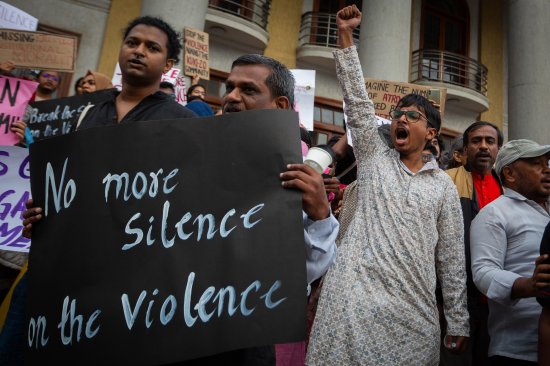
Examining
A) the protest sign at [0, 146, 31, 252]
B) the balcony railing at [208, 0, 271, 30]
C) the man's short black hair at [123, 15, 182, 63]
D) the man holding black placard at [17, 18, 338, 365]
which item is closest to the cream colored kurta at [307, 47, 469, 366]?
the man holding black placard at [17, 18, 338, 365]

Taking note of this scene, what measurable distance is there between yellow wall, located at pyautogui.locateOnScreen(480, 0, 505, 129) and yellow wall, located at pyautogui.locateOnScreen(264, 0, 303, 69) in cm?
552

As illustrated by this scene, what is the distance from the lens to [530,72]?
9422 mm

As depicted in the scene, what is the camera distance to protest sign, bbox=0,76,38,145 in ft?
11.0

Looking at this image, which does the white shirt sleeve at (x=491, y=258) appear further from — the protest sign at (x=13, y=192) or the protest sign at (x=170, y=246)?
the protest sign at (x=13, y=192)

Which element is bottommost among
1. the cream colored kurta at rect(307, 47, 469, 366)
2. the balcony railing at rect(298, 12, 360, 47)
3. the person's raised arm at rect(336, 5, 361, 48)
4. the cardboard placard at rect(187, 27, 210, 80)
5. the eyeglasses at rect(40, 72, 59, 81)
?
the cream colored kurta at rect(307, 47, 469, 366)

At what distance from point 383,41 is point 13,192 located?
8072 millimetres

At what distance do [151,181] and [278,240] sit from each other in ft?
1.08

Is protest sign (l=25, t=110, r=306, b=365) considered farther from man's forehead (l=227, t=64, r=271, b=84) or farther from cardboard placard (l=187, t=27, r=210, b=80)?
cardboard placard (l=187, t=27, r=210, b=80)

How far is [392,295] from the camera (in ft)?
6.04

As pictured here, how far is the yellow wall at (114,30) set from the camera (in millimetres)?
9312

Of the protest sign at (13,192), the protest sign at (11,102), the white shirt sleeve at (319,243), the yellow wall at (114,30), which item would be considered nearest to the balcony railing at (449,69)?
the yellow wall at (114,30)

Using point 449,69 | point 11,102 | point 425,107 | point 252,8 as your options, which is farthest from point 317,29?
point 425,107

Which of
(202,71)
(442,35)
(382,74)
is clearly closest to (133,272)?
(202,71)

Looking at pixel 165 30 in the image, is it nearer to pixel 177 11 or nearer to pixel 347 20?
pixel 347 20
